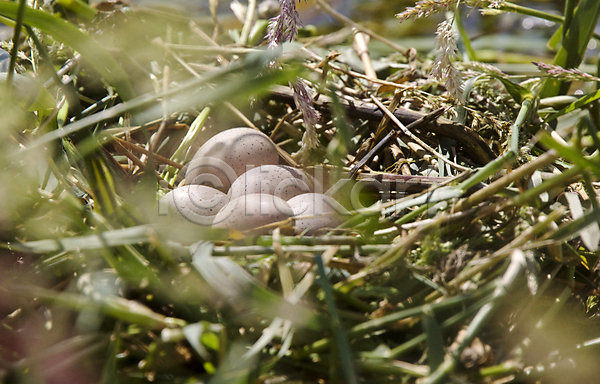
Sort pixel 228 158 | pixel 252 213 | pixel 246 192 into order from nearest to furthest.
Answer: pixel 252 213, pixel 246 192, pixel 228 158

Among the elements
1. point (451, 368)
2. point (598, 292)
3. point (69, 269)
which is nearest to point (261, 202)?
point (69, 269)

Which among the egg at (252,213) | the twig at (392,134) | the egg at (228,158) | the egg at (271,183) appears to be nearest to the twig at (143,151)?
the egg at (228,158)

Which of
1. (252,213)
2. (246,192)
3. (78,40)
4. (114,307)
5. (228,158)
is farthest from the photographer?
(228,158)

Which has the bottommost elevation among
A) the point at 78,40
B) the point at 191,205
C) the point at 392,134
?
the point at 191,205

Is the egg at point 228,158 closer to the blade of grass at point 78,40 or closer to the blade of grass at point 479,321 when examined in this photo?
the blade of grass at point 78,40

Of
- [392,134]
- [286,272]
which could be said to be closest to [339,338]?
[286,272]

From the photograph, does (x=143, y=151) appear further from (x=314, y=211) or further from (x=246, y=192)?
(x=314, y=211)

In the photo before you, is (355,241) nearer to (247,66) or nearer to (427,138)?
(247,66)
